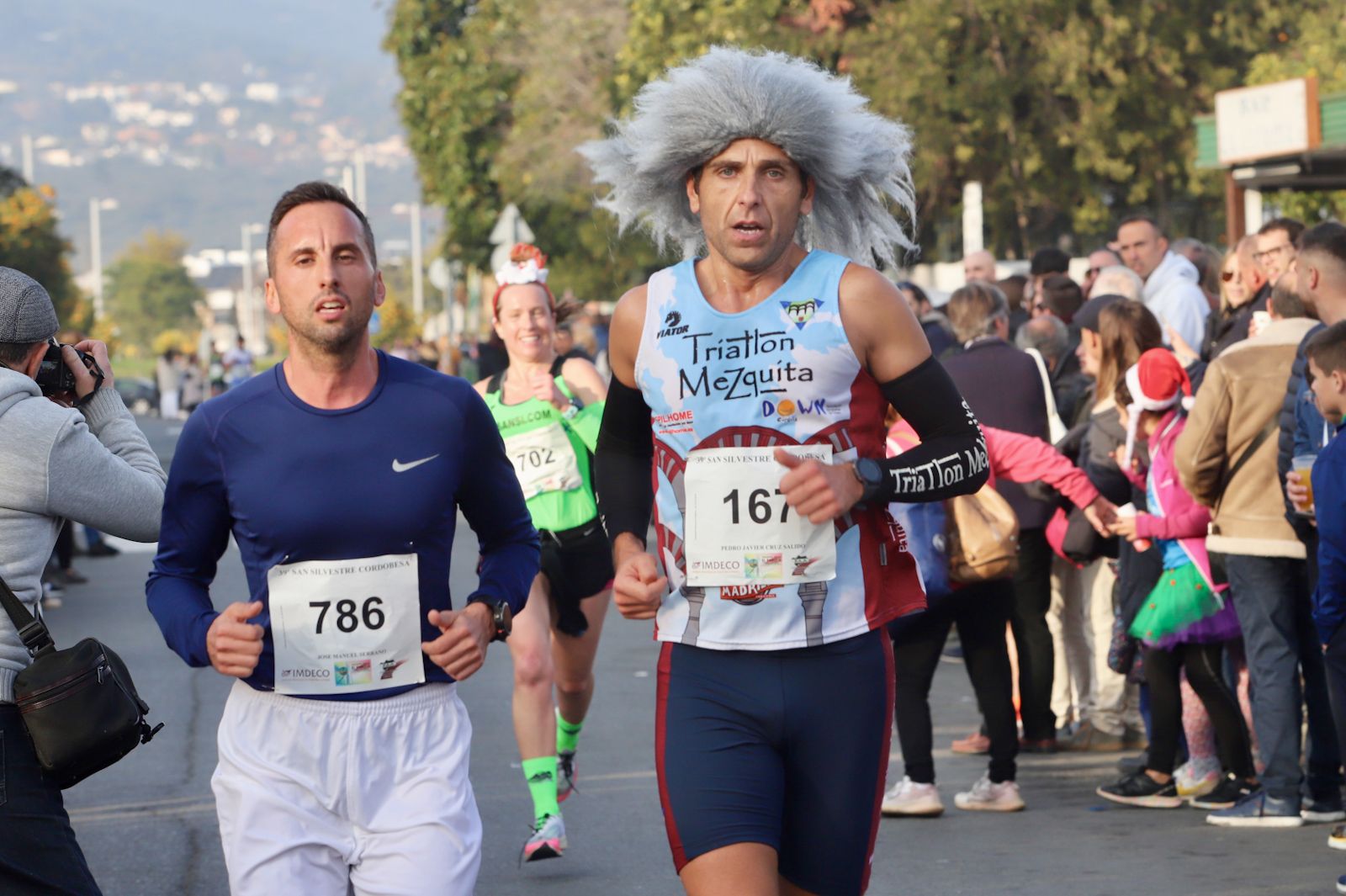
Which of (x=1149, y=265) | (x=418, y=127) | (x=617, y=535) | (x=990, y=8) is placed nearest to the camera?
(x=617, y=535)

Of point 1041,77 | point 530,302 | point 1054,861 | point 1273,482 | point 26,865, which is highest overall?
point 1041,77

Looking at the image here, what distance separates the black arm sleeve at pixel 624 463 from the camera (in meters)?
4.47

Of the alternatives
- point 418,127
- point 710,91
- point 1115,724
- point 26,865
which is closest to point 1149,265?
point 1115,724

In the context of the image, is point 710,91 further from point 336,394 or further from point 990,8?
point 990,8

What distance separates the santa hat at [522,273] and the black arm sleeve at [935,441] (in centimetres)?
348

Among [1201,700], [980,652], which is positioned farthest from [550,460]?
[1201,700]

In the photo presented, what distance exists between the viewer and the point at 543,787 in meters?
6.87

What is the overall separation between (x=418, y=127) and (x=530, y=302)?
35.1m

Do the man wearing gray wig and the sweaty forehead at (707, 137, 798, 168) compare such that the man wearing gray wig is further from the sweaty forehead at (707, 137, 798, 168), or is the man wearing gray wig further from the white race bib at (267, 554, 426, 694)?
the white race bib at (267, 554, 426, 694)

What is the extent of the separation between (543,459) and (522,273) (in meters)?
0.75

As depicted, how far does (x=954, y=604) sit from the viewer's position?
26.2ft

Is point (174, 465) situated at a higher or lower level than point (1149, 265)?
lower

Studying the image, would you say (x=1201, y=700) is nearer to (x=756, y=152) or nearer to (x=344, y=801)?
(x=756, y=152)

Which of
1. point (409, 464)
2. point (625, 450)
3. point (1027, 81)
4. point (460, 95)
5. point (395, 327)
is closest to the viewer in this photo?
point (409, 464)
